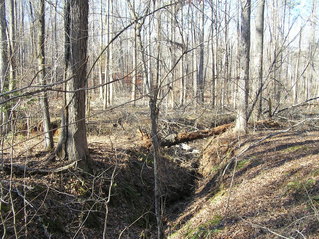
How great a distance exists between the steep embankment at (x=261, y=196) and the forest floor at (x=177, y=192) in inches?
0.7

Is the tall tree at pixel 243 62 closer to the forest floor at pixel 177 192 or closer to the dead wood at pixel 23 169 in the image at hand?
the forest floor at pixel 177 192

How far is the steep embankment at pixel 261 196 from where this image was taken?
4.28m

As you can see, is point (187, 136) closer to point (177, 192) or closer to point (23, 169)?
point (177, 192)

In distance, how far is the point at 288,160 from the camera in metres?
6.82

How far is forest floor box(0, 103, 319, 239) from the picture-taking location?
439cm

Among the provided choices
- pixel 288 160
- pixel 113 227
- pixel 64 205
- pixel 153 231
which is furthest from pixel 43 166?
pixel 288 160

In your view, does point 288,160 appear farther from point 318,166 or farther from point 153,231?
point 153,231

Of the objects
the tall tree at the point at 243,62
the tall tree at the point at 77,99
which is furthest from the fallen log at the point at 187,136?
the tall tree at the point at 77,99

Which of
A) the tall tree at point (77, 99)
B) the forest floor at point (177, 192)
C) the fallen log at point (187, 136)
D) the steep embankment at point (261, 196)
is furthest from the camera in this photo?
the fallen log at point (187, 136)

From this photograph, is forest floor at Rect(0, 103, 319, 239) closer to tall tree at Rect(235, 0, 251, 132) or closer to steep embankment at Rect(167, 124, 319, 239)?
steep embankment at Rect(167, 124, 319, 239)

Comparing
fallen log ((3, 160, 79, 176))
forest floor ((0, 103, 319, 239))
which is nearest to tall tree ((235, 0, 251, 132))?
forest floor ((0, 103, 319, 239))

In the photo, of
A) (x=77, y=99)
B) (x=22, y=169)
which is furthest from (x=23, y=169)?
(x=77, y=99)

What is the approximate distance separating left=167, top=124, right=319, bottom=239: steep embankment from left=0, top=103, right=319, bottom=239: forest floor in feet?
0.06

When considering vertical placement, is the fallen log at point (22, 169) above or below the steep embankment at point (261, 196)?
above
